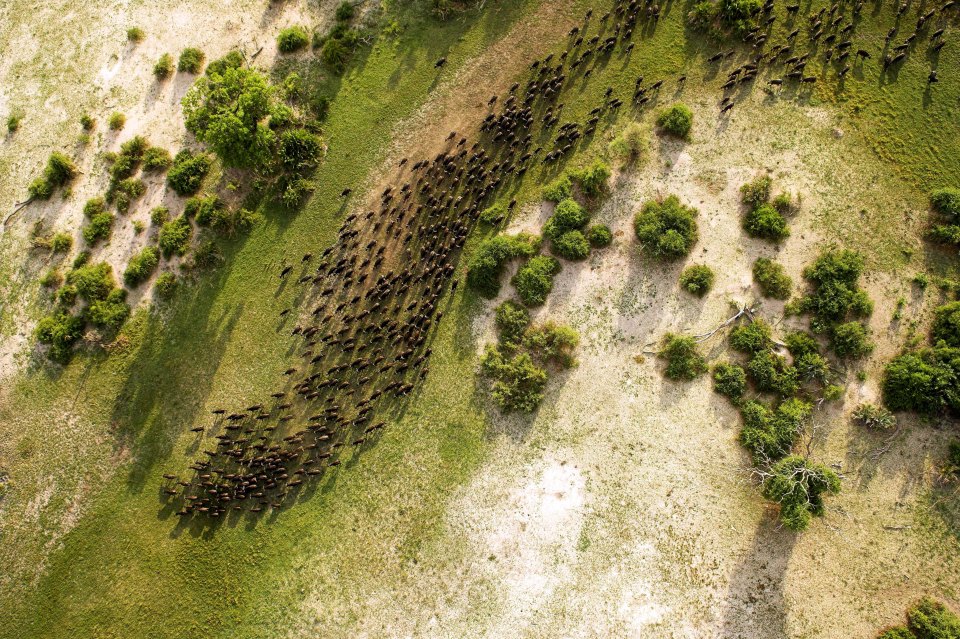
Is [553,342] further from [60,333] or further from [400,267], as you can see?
[60,333]

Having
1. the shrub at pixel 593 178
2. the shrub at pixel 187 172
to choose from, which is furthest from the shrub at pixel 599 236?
the shrub at pixel 187 172

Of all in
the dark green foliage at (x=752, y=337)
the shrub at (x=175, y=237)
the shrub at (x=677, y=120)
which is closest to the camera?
the dark green foliage at (x=752, y=337)

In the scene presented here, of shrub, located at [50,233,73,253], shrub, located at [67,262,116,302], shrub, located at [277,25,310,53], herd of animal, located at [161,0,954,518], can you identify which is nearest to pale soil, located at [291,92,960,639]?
herd of animal, located at [161,0,954,518]

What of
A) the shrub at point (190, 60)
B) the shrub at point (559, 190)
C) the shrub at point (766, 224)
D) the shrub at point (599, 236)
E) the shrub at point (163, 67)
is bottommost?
the shrub at point (766, 224)

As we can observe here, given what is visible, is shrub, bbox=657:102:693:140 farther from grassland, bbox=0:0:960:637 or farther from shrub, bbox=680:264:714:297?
shrub, bbox=680:264:714:297

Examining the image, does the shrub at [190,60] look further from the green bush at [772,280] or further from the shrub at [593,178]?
the green bush at [772,280]

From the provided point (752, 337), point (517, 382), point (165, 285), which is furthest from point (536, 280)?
point (165, 285)
